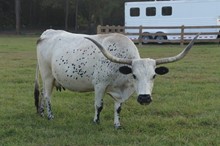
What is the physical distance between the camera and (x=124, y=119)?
7.69 metres

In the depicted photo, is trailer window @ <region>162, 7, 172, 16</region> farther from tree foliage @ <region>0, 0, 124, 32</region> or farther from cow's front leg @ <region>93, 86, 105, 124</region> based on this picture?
cow's front leg @ <region>93, 86, 105, 124</region>

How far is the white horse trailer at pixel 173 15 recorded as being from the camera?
2850 centimetres

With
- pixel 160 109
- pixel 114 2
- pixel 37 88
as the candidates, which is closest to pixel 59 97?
pixel 37 88

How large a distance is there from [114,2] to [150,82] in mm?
43080

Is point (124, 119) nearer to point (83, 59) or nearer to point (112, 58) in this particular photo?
point (83, 59)

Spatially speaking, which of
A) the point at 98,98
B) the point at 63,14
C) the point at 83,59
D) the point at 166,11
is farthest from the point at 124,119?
the point at 63,14

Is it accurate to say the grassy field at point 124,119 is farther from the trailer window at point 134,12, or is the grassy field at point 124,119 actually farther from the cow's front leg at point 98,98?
the trailer window at point 134,12

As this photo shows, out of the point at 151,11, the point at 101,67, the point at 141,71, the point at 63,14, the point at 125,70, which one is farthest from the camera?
the point at 63,14

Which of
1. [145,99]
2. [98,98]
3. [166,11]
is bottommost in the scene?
[98,98]

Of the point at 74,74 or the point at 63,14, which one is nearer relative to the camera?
the point at 74,74

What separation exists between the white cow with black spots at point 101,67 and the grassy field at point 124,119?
1.38ft

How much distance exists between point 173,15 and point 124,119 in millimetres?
23654

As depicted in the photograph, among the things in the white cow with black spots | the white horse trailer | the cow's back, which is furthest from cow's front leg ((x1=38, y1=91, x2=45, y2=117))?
the white horse trailer

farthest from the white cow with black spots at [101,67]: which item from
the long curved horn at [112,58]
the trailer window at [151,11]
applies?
the trailer window at [151,11]
